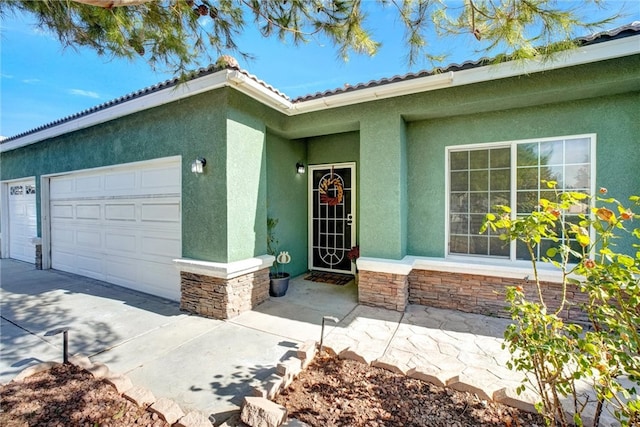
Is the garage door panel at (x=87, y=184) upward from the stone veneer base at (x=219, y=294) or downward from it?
upward

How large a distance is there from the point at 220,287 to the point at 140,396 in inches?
93.2

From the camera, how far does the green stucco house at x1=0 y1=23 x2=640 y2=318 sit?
4852 mm

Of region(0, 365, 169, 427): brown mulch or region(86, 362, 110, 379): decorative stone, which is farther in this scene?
region(86, 362, 110, 379): decorative stone

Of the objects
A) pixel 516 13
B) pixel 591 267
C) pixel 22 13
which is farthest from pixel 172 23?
pixel 591 267

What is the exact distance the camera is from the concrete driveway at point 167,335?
3.42 metres

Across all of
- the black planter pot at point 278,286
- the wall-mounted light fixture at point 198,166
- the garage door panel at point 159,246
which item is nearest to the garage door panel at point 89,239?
the garage door panel at point 159,246

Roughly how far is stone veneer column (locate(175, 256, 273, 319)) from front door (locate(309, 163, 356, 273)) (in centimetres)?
276

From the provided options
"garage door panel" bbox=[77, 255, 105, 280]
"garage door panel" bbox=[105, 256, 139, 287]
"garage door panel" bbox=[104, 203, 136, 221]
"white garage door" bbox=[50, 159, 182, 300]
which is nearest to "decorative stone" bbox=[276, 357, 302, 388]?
"white garage door" bbox=[50, 159, 182, 300]

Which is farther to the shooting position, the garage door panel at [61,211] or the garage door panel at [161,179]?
the garage door panel at [61,211]

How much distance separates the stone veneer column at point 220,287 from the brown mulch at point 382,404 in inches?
97.3

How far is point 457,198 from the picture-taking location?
19.6 feet

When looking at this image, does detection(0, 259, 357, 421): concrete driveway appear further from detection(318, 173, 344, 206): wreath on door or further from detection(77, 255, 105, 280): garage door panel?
detection(318, 173, 344, 206): wreath on door

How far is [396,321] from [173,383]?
3.68 m

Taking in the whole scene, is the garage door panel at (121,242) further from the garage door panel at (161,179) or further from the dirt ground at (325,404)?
the dirt ground at (325,404)
